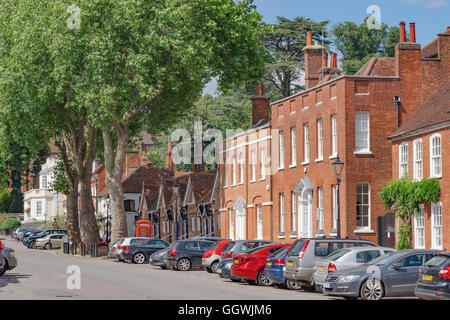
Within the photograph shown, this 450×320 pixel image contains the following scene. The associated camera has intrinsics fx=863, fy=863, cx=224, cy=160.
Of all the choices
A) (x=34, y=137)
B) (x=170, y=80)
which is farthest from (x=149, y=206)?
(x=170, y=80)

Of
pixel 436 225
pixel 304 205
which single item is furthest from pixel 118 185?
pixel 436 225

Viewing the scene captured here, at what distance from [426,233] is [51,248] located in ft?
149

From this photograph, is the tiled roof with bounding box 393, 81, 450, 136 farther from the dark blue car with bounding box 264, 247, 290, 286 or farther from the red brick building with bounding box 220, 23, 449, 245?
the dark blue car with bounding box 264, 247, 290, 286

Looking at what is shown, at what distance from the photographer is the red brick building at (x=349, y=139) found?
41.8m

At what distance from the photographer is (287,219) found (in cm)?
4869

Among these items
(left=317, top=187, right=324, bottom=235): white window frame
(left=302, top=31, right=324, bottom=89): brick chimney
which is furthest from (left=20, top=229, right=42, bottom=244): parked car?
(left=317, top=187, right=324, bottom=235): white window frame

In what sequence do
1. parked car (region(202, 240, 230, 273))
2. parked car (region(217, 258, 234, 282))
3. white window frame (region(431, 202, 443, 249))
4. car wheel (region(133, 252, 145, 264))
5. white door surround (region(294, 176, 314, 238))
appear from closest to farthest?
parked car (region(217, 258, 234, 282)) → white window frame (region(431, 202, 443, 249)) → parked car (region(202, 240, 230, 273)) → white door surround (region(294, 176, 314, 238)) → car wheel (region(133, 252, 145, 264))

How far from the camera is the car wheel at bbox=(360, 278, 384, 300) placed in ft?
74.5

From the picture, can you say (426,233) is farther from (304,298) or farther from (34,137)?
(34,137)

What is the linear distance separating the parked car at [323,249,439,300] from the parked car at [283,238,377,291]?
3.24 metres

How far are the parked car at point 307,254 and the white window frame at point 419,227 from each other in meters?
10.5

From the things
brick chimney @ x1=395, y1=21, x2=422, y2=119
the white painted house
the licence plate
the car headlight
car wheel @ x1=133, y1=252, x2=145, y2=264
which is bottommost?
car wheel @ x1=133, y1=252, x2=145, y2=264

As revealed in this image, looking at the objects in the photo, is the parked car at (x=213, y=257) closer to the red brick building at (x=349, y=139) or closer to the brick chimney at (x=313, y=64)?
the red brick building at (x=349, y=139)

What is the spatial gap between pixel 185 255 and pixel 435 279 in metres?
21.1
